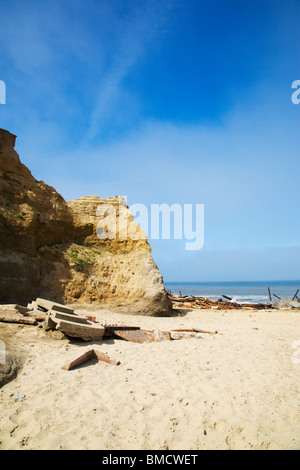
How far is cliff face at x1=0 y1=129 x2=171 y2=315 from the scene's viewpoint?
10.9m

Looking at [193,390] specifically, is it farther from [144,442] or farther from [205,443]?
[144,442]

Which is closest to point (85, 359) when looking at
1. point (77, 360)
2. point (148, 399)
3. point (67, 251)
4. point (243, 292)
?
point (77, 360)

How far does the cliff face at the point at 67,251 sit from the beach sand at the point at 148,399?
15.7 feet

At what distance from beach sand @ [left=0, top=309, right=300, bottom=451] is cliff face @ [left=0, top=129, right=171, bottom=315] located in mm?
4800

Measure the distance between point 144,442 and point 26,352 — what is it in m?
3.43

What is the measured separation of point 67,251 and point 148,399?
10181 millimetres

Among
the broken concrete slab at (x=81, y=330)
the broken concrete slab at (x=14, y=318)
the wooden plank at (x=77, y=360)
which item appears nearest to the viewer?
the wooden plank at (x=77, y=360)

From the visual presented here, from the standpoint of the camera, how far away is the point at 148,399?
13.5ft

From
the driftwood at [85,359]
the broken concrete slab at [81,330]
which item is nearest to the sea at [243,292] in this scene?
the broken concrete slab at [81,330]

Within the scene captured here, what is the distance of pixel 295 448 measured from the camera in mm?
3154

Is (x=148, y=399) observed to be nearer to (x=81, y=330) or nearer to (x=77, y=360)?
(x=77, y=360)

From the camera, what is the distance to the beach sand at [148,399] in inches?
126

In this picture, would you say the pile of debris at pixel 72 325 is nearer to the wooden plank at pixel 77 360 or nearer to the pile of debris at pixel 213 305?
the wooden plank at pixel 77 360
